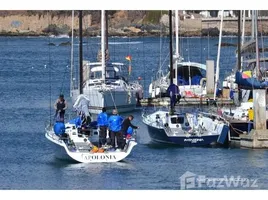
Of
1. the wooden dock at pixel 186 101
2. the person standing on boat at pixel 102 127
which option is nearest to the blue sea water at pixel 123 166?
the person standing on boat at pixel 102 127

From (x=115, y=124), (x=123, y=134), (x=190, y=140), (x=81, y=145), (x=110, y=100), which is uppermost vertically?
(x=115, y=124)

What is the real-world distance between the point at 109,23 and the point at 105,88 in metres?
100

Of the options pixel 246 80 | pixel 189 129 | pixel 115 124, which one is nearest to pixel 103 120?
pixel 115 124

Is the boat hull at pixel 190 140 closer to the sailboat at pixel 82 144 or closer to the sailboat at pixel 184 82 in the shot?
the sailboat at pixel 82 144

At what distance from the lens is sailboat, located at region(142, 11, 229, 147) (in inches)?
1522

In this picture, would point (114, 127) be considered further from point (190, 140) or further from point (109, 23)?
point (109, 23)

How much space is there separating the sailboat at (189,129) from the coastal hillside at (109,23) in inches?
3448

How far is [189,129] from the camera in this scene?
3903 cm

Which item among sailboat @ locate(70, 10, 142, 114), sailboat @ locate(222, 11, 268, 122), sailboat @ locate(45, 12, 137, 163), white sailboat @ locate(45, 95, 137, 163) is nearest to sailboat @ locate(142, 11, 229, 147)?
sailboat @ locate(222, 11, 268, 122)

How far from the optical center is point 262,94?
37188mm

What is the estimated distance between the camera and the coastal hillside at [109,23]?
135613 millimetres

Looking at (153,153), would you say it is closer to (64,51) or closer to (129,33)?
(64,51)
